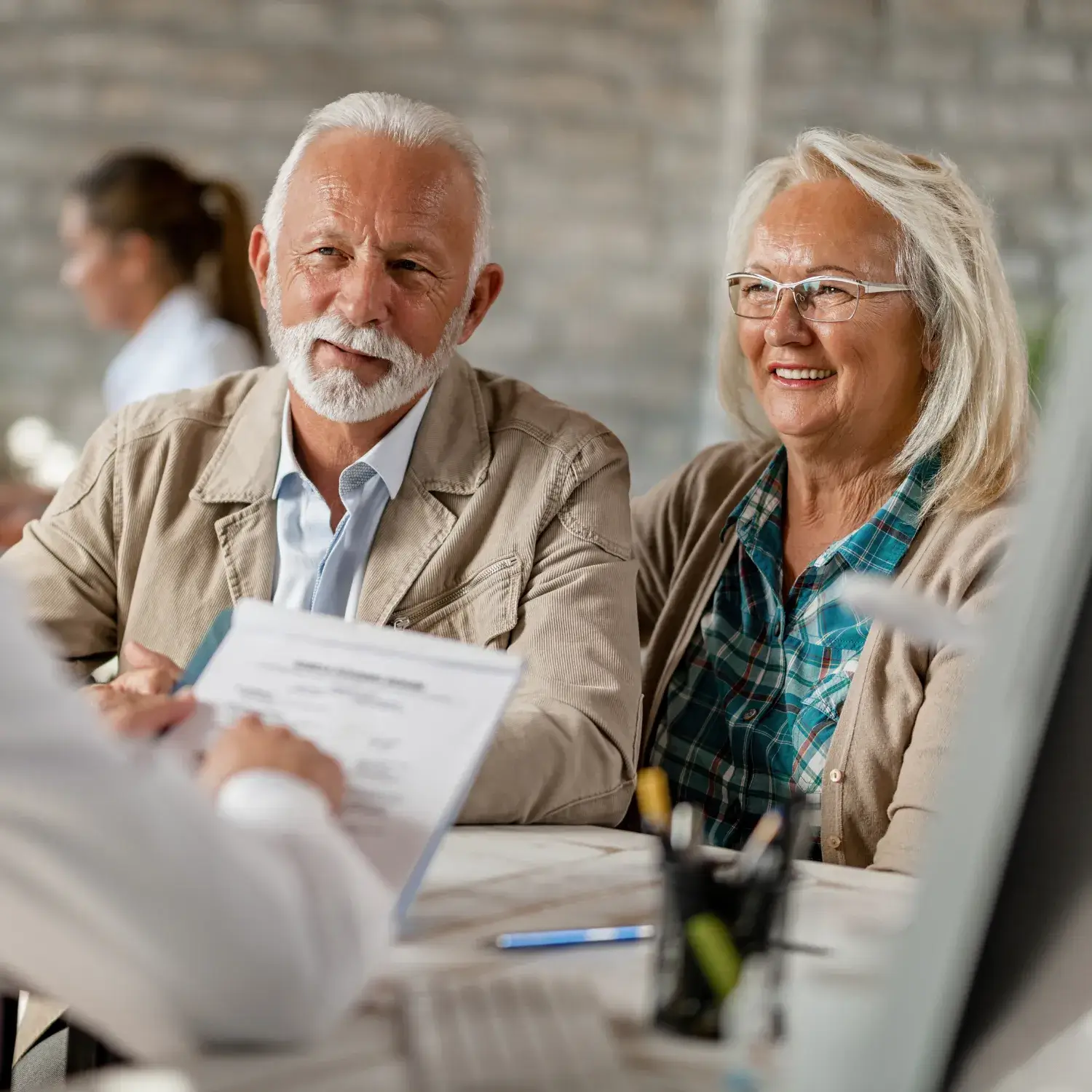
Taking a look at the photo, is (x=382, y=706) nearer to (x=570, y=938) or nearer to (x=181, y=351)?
(x=570, y=938)

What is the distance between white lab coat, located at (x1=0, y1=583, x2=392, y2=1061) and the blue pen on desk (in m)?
0.17

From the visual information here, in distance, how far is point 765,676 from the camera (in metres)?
1.86

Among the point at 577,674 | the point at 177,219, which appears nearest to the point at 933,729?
the point at 577,674

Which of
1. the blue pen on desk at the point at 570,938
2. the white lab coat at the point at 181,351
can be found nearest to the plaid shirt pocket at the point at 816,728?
the blue pen on desk at the point at 570,938

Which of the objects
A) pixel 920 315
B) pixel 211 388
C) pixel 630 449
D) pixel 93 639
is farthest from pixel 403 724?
pixel 630 449

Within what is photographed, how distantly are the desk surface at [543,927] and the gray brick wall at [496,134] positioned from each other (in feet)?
12.8

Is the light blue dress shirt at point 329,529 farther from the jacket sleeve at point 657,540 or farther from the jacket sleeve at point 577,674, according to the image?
the jacket sleeve at point 657,540

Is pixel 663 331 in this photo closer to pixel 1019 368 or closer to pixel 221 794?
pixel 1019 368

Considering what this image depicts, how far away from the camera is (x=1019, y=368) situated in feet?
6.29

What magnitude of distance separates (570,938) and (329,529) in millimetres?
886

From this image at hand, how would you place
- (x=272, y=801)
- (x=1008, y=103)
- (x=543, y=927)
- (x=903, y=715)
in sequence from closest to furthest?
(x=272, y=801) → (x=543, y=927) → (x=903, y=715) → (x=1008, y=103)

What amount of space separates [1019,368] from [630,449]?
3.23 m

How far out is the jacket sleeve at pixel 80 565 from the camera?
1729 mm

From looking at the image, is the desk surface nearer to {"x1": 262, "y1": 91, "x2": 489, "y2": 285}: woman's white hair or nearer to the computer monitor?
the computer monitor
